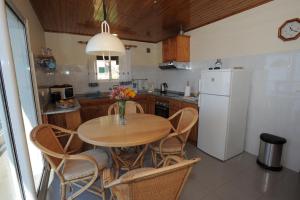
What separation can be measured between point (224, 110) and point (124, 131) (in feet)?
5.20

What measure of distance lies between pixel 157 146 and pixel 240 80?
1621 millimetres

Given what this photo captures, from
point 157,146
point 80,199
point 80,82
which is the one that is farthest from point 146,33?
point 80,199

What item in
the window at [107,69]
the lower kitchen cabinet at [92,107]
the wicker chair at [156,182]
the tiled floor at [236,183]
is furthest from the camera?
the window at [107,69]

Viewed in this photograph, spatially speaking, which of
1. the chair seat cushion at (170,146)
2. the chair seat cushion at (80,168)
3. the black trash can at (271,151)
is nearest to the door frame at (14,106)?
the chair seat cushion at (80,168)

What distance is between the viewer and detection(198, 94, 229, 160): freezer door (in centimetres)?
236

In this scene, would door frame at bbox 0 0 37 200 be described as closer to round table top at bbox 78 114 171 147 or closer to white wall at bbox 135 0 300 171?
round table top at bbox 78 114 171 147

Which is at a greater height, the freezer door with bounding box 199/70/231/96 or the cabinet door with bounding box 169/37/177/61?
the cabinet door with bounding box 169/37/177/61

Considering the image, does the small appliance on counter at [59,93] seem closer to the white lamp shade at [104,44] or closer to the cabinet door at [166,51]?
the white lamp shade at [104,44]

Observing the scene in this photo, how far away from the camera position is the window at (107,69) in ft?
13.3

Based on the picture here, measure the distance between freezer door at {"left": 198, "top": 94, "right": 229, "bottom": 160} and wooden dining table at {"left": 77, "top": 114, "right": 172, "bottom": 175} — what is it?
1.02 meters

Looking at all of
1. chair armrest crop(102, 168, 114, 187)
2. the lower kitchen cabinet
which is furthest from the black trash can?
the lower kitchen cabinet

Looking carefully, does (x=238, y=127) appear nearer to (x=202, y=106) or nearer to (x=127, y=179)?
(x=202, y=106)

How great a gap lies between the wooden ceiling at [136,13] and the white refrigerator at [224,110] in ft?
3.31

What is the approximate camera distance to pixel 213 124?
8.22 ft
